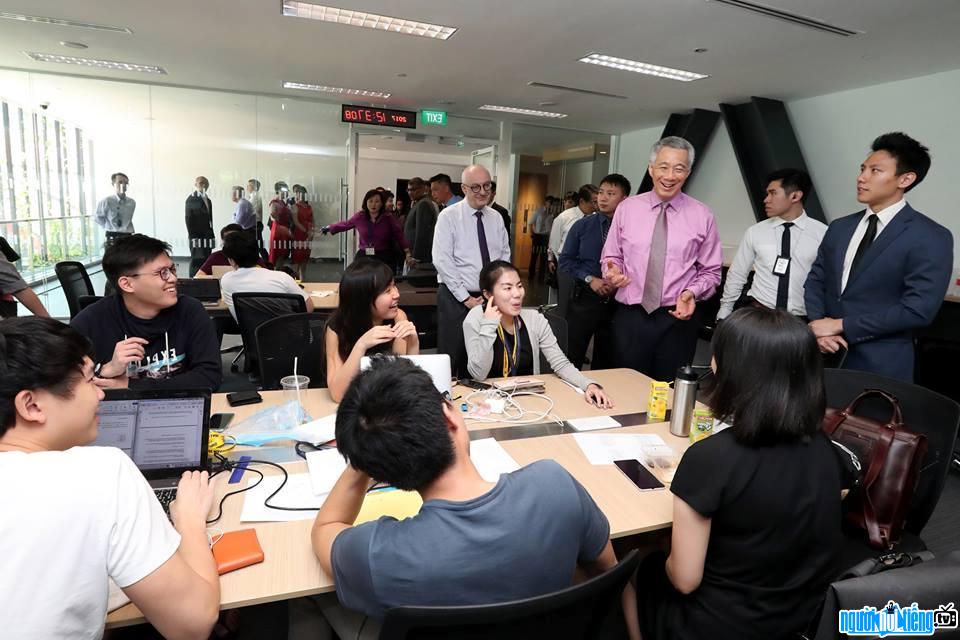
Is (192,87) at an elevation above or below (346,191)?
above

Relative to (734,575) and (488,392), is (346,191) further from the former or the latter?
(734,575)

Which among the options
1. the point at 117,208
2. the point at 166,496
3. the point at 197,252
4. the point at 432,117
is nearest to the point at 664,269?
the point at 166,496

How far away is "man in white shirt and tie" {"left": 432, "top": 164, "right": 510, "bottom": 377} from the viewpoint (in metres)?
3.88

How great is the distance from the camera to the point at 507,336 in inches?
109

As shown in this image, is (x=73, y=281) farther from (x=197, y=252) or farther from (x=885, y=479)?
(x=885, y=479)

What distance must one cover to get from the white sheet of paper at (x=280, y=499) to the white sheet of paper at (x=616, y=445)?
0.87m

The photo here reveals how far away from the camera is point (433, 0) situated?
365 centimetres

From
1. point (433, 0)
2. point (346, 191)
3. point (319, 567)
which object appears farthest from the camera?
point (346, 191)

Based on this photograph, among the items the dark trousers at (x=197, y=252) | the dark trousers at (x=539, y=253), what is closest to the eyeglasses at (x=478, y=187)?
the dark trousers at (x=197, y=252)

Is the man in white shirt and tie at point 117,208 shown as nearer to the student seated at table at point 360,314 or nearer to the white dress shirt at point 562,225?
the white dress shirt at point 562,225

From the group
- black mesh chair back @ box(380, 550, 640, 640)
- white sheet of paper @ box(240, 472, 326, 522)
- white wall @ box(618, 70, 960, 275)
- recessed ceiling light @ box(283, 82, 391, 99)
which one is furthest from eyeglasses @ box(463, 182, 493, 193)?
white wall @ box(618, 70, 960, 275)

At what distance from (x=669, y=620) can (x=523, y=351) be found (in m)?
1.53

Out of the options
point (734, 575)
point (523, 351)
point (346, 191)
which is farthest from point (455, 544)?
point (346, 191)

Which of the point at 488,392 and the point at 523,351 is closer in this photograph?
the point at 488,392
